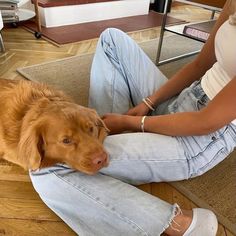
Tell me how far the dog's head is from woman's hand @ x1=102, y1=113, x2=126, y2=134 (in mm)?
164

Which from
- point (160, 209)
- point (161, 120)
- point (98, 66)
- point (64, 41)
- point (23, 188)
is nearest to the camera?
point (160, 209)

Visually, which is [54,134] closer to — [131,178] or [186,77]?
[131,178]

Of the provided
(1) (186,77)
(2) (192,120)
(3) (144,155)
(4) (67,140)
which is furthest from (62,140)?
(1) (186,77)

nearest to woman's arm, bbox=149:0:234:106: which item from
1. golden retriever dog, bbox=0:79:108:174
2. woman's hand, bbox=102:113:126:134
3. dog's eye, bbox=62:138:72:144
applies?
woman's hand, bbox=102:113:126:134

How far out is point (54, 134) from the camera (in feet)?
2.73

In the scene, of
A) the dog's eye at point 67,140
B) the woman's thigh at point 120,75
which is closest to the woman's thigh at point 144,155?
the dog's eye at point 67,140

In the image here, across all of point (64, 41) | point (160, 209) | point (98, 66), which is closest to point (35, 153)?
point (160, 209)

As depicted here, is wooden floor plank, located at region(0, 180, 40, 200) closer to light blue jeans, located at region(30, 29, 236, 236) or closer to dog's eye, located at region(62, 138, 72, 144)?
light blue jeans, located at region(30, 29, 236, 236)

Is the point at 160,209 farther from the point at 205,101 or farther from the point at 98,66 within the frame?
the point at 98,66

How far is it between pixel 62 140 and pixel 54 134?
0.03 metres

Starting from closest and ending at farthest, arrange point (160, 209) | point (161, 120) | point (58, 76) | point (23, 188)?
point (160, 209), point (161, 120), point (23, 188), point (58, 76)

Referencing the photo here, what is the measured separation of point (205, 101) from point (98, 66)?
47cm

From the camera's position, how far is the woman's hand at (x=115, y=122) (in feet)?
3.38

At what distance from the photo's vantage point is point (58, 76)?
6.17 feet
